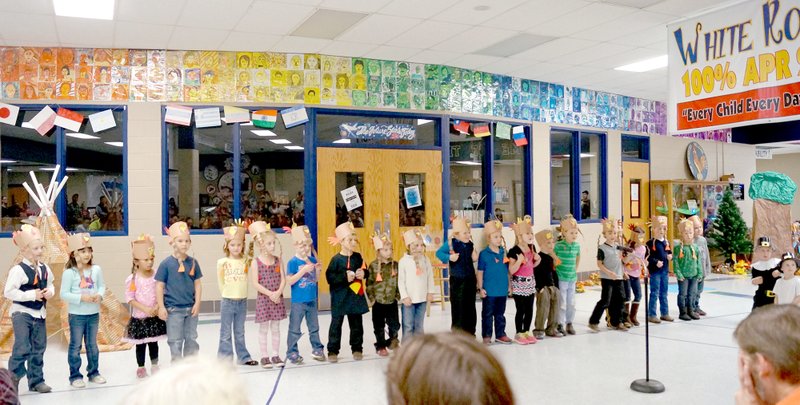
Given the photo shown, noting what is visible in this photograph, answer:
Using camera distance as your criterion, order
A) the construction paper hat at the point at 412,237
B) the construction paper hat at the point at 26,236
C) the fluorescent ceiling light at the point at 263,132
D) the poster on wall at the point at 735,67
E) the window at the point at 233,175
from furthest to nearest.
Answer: the fluorescent ceiling light at the point at 263,132
the window at the point at 233,175
the construction paper hat at the point at 412,237
the poster on wall at the point at 735,67
the construction paper hat at the point at 26,236

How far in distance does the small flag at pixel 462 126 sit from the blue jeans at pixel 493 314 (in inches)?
128

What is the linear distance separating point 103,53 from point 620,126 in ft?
27.5

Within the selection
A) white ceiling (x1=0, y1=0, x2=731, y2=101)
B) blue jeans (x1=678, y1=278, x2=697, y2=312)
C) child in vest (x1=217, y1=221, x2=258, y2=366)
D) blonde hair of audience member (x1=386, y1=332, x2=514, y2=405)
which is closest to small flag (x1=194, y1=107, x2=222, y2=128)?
white ceiling (x1=0, y1=0, x2=731, y2=101)

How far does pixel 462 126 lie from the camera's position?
8.54m

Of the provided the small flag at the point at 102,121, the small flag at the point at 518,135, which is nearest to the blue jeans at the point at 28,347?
the small flag at the point at 102,121

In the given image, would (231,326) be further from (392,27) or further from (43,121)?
(43,121)

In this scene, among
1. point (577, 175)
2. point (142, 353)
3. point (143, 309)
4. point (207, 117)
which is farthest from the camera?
point (577, 175)

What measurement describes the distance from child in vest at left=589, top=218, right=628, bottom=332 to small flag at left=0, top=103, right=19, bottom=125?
6780mm

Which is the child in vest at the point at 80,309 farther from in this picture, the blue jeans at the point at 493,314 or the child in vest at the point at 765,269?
the child in vest at the point at 765,269

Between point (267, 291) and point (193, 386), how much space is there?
4.38 meters

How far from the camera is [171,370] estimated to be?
3.09 ft

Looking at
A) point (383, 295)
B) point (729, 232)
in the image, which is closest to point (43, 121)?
point (383, 295)

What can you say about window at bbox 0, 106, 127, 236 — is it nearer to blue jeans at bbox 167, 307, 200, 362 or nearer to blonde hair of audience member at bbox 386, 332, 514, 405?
blue jeans at bbox 167, 307, 200, 362

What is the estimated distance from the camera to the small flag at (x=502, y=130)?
891 centimetres
